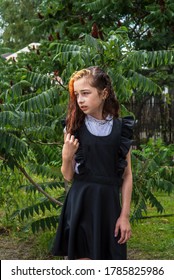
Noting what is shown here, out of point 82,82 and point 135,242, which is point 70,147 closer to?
point 82,82

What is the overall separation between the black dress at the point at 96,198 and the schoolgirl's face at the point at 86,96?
126 millimetres

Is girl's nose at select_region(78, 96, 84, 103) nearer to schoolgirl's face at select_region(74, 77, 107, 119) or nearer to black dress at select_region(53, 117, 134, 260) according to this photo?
schoolgirl's face at select_region(74, 77, 107, 119)

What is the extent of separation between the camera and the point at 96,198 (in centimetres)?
268

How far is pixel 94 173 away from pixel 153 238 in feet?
10.3

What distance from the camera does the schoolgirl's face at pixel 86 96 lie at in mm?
2705

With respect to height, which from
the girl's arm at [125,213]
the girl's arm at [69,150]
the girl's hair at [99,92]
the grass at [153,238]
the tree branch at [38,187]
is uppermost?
the girl's hair at [99,92]

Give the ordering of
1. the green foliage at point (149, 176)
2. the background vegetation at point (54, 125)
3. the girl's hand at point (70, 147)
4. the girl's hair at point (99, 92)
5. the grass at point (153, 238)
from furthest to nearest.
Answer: the grass at point (153, 238) → the green foliage at point (149, 176) → the background vegetation at point (54, 125) → the girl's hair at point (99, 92) → the girl's hand at point (70, 147)

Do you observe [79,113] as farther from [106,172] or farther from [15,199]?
[15,199]

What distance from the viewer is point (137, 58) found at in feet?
12.7

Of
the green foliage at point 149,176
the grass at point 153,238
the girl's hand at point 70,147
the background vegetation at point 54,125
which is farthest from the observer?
the grass at point 153,238

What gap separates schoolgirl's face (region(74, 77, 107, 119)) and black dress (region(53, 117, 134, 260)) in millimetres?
126

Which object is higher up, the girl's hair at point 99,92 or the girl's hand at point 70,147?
the girl's hair at point 99,92

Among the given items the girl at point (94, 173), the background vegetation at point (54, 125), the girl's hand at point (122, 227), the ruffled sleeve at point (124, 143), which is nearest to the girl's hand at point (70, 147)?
the girl at point (94, 173)

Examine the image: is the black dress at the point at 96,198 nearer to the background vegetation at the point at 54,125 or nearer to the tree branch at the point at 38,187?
the background vegetation at the point at 54,125
